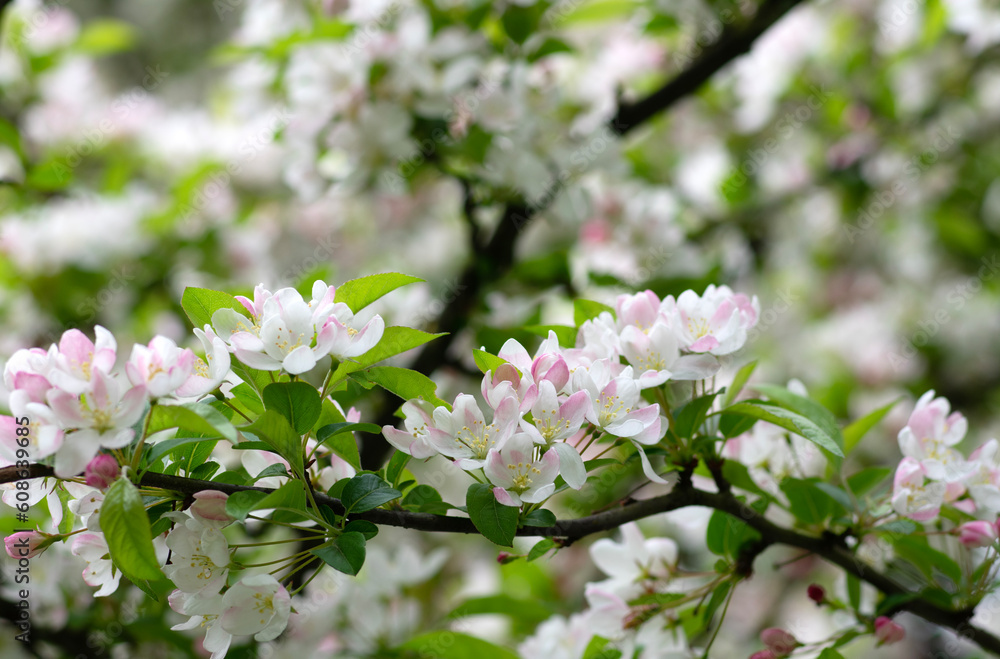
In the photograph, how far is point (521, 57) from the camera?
138 centimetres

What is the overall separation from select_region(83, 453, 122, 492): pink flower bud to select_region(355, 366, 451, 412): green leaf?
19 centimetres

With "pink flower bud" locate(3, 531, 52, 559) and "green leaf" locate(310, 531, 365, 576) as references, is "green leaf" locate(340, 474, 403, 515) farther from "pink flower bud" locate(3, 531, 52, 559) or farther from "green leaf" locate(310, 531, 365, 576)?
"pink flower bud" locate(3, 531, 52, 559)

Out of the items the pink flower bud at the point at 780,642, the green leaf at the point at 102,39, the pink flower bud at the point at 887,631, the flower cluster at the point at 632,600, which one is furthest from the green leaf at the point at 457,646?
the green leaf at the point at 102,39

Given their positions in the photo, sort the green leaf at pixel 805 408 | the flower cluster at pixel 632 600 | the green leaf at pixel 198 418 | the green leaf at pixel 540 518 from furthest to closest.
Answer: the flower cluster at pixel 632 600 → the green leaf at pixel 805 408 → the green leaf at pixel 540 518 → the green leaf at pixel 198 418

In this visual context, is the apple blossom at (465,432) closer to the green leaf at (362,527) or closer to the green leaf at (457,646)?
the green leaf at (362,527)

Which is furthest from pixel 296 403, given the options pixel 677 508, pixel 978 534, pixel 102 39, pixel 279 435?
pixel 102 39

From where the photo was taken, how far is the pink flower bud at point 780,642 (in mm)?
821

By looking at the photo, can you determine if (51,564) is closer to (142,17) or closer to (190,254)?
(190,254)

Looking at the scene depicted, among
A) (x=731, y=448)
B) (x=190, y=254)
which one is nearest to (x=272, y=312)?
(x=731, y=448)

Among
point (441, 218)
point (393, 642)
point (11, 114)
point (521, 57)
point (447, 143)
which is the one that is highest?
point (521, 57)

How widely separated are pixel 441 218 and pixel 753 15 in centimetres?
104

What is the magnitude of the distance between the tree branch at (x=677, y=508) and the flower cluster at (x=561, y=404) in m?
0.05

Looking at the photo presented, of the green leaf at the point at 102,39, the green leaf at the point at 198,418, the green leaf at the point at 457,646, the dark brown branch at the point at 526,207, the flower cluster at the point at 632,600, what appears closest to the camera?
the green leaf at the point at 198,418

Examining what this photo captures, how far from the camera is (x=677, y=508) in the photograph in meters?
0.72
